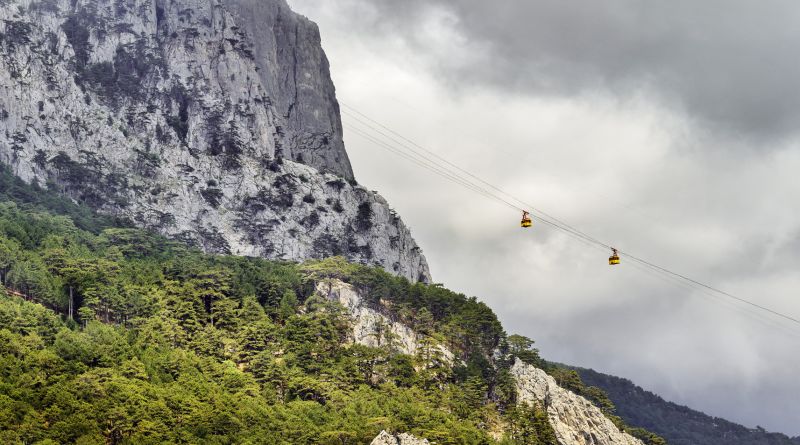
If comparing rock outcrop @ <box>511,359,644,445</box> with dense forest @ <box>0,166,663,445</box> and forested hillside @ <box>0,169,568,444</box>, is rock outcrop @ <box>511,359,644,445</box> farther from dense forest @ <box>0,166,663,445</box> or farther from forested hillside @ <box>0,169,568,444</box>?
forested hillside @ <box>0,169,568,444</box>

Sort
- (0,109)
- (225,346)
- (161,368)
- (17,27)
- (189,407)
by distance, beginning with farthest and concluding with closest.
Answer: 1. (17,27)
2. (0,109)
3. (225,346)
4. (161,368)
5. (189,407)

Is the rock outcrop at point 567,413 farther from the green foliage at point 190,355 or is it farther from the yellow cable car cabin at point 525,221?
the yellow cable car cabin at point 525,221

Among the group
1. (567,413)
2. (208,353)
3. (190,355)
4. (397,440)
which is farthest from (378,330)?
(397,440)

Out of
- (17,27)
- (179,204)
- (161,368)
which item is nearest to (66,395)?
(161,368)

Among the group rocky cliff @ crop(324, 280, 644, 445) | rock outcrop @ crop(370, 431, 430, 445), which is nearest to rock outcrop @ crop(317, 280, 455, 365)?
rocky cliff @ crop(324, 280, 644, 445)

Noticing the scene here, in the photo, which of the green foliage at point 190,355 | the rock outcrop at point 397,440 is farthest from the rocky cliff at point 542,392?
the rock outcrop at point 397,440

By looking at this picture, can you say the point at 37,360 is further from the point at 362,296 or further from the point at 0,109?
the point at 0,109
